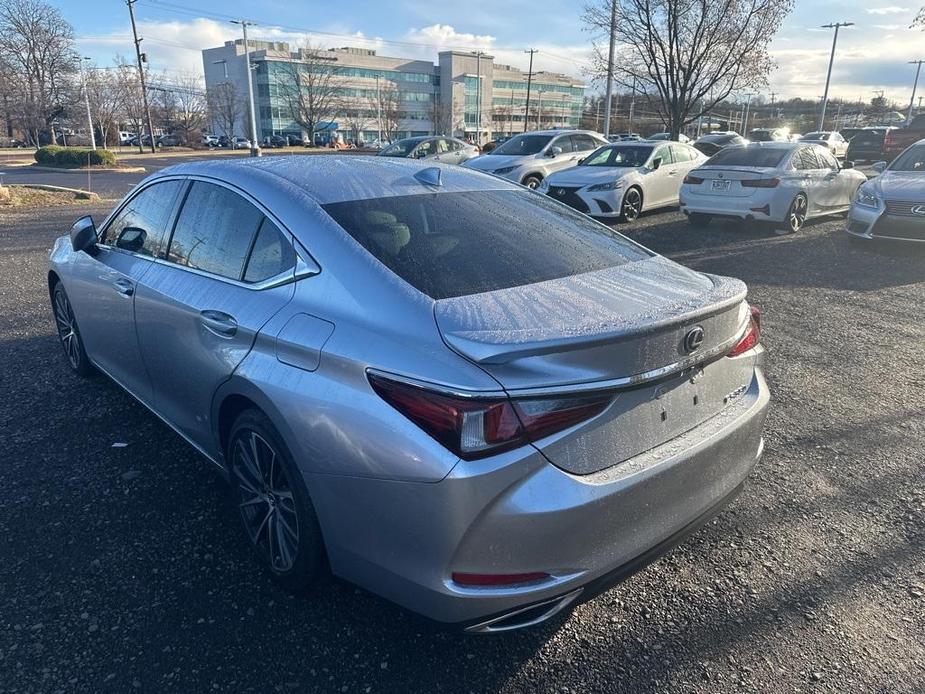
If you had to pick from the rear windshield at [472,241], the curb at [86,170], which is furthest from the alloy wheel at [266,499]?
the curb at [86,170]

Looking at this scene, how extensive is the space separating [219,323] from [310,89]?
7895cm

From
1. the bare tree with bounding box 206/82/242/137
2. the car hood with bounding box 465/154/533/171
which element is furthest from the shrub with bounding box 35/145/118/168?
the bare tree with bounding box 206/82/242/137

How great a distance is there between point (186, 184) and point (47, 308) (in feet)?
14.6

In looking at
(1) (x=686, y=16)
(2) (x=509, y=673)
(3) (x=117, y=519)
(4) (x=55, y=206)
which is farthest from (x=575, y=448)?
(1) (x=686, y=16)

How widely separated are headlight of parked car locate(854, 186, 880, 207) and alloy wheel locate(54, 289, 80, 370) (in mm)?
9967

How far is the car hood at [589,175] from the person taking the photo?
466 inches

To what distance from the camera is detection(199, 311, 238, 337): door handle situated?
8.20 ft

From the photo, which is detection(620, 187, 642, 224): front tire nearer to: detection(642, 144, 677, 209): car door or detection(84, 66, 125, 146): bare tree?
detection(642, 144, 677, 209): car door

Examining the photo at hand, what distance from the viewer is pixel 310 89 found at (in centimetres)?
7388

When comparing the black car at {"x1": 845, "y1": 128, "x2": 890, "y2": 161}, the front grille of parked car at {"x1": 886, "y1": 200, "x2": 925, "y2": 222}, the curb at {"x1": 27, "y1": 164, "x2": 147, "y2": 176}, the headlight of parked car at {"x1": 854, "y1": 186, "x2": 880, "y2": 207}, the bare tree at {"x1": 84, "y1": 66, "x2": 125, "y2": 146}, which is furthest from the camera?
the bare tree at {"x1": 84, "y1": 66, "x2": 125, "y2": 146}

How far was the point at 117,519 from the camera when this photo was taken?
2.97 meters

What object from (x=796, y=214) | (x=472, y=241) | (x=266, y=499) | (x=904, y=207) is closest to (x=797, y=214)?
(x=796, y=214)

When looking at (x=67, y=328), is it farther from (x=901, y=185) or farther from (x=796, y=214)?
(x=796, y=214)

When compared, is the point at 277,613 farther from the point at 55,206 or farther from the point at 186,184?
the point at 55,206
